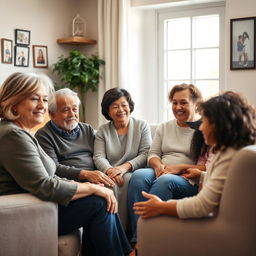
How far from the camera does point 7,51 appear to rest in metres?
4.71

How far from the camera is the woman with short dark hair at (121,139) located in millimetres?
3133

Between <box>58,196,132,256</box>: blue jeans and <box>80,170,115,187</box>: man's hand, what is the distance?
479 millimetres

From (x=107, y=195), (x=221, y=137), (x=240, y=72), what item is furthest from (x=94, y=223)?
(x=240, y=72)

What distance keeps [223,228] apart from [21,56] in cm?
368

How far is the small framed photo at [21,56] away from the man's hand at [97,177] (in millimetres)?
2351

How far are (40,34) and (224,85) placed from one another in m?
2.10

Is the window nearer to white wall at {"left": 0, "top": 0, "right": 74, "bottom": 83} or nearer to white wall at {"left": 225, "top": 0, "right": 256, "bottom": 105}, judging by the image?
white wall at {"left": 225, "top": 0, "right": 256, "bottom": 105}

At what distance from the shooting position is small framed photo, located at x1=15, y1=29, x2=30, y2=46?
4812mm

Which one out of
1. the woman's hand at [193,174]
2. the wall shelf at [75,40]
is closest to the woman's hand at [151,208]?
the woman's hand at [193,174]

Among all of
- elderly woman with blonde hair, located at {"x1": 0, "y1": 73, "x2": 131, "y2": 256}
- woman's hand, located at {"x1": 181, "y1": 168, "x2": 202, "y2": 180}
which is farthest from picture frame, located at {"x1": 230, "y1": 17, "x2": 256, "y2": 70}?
elderly woman with blonde hair, located at {"x1": 0, "y1": 73, "x2": 131, "y2": 256}

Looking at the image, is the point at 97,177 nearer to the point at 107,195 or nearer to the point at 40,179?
the point at 107,195

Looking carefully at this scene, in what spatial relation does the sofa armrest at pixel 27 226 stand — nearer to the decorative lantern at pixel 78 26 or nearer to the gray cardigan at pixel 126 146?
the gray cardigan at pixel 126 146

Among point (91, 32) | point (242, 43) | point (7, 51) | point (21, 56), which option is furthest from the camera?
point (91, 32)

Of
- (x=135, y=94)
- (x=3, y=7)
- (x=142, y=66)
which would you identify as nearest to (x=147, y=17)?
(x=142, y=66)
